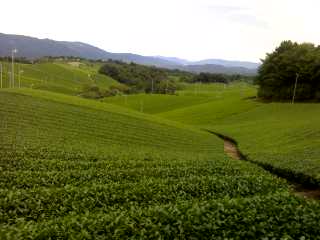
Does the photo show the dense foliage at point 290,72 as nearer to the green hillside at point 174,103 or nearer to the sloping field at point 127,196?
the green hillside at point 174,103

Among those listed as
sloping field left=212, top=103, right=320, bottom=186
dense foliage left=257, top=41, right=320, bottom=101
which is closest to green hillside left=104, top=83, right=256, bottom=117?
dense foliage left=257, top=41, right=320, bottom=101

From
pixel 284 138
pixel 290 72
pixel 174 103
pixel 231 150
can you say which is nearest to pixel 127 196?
pixel 231 150

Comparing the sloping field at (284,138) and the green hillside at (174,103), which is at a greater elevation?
the sloping field at (284,138)

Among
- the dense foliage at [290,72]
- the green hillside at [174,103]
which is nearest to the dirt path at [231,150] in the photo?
the dense foliage at [290,72]

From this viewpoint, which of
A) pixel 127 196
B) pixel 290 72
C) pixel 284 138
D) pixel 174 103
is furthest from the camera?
pixel 174 103

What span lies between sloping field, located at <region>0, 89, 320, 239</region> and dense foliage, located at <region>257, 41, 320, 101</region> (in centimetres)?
5933

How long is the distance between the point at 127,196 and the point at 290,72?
264ft

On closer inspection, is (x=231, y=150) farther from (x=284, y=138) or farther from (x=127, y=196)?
(x=127, y=196)

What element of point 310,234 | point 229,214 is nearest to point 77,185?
point 229,214

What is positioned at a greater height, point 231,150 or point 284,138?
point 284,138

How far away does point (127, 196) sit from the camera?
1973 cm

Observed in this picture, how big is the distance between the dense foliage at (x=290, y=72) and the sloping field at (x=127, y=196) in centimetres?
5933

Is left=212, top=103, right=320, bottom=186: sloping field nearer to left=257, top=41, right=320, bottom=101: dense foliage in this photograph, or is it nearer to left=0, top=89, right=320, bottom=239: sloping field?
left=0, top=89, right=320, bottom=239: sloping field

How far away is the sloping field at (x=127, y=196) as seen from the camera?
14516mm
